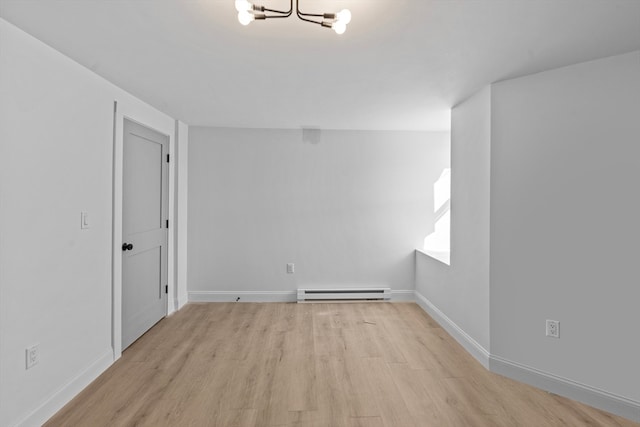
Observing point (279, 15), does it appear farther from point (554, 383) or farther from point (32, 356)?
point (554, 383)

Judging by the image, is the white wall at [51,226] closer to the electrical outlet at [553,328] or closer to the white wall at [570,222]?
the white wall at [570,222]

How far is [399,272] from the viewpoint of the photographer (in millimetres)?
4770

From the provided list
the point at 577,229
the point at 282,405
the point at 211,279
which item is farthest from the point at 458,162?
the point at 211,279

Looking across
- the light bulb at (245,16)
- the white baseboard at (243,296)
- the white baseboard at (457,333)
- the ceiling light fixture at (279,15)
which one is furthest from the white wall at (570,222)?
the white baseboard at (243,296)

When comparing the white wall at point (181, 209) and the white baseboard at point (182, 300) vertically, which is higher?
the white wall at point (181, 209)

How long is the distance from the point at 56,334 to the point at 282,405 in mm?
1536

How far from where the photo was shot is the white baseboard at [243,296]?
15.3ft

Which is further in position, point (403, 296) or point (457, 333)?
point (403, 296)

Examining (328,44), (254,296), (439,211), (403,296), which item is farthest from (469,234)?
(254,296)

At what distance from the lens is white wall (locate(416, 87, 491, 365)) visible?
2.93m

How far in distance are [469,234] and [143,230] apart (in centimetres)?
316

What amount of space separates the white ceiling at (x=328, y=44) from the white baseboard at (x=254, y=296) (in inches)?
99.0

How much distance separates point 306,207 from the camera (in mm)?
4742

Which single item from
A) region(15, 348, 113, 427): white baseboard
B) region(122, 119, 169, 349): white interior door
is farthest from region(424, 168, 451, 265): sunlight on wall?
region(15, 348, 113, 427): white baseboard
